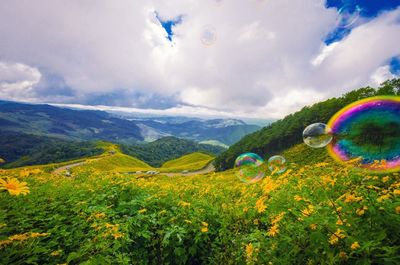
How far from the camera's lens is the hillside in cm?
6744

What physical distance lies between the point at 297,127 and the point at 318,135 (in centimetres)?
7551

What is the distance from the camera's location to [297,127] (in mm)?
77688

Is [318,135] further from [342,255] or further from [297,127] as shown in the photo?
[297,127]

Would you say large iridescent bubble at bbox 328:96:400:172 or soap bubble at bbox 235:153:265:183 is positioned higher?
large iridescent bubble at bbox 328:96:400:172

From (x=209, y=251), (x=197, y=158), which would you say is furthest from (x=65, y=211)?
(x=197, y=158)

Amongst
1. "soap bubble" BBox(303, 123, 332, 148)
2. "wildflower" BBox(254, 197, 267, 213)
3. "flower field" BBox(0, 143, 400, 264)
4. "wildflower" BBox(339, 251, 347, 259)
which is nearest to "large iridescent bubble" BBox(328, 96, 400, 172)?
"soap bubble" BBox(303, 123, 332, 148)

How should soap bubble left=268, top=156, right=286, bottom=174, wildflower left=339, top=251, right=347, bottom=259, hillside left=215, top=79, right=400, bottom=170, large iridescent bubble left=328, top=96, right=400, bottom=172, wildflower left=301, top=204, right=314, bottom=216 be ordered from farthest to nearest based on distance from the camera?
hillside left=215, top=79, right=400, bottom=170 → soap bubble left=268, top=156, right=286, bottom=174 → large iridescent bubble left=328, top=96, right=400, bottom=172 → wildflower left=301, top=204, right=314, bottom=216 → wildflower left=339, top=251, right=347, bottom=259

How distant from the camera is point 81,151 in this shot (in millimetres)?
180000

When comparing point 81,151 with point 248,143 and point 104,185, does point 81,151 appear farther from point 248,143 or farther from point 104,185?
point 104,185

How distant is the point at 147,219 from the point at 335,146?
6390 millimetres

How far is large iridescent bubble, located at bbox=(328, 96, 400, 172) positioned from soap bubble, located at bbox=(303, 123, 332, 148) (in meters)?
0.39

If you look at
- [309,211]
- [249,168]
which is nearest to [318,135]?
[249,168]

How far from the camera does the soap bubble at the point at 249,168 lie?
11.4m

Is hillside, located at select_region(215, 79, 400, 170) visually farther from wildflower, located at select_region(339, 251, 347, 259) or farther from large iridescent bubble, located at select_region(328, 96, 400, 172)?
wildflower, located at select_region(339, 251, 347, 259)
